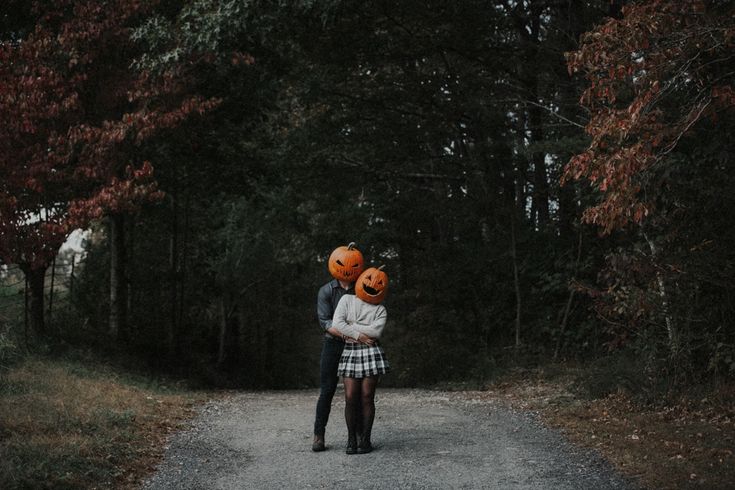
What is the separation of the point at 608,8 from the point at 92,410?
39.6ft

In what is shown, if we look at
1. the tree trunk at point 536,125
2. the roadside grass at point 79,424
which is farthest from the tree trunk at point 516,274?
the roadside grass at point 79,424

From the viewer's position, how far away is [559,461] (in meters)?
7.11

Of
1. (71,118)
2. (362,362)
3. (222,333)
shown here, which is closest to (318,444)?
(362,362)

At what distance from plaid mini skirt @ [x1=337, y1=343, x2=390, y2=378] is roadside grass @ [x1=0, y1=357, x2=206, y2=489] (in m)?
2.02

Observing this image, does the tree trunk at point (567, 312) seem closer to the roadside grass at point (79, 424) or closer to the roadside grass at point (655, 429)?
the roadside grass at point (655, 429)

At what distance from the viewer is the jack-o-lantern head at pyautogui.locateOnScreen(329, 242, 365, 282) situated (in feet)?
24.5

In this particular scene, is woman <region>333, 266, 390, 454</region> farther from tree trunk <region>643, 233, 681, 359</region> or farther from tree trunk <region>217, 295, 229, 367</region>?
tree trunk <region>217, 295, 229, 367</region>

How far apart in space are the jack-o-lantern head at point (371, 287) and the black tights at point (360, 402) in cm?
77

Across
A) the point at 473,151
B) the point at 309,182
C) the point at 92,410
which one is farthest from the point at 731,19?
the point at 309,182

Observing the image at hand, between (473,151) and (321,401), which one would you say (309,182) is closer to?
(473,151)

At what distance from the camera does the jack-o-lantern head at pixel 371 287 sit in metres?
7.32

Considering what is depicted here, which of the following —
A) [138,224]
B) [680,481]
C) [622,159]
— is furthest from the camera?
[138,224]

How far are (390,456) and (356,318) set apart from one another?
1361 mm


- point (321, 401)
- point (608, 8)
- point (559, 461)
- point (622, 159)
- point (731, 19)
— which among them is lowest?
point (559, 461)
